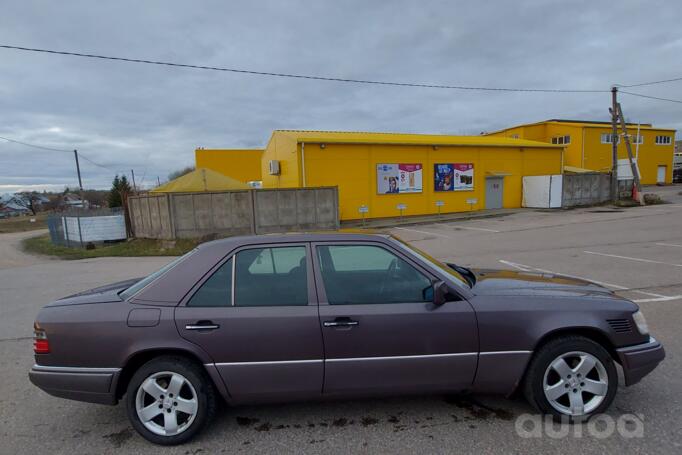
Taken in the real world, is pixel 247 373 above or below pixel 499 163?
below

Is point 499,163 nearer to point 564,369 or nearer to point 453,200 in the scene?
point 453,200

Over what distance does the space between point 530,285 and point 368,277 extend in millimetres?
1333

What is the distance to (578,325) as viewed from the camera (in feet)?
9.06

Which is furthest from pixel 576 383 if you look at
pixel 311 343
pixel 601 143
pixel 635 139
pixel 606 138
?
pixel 635 139

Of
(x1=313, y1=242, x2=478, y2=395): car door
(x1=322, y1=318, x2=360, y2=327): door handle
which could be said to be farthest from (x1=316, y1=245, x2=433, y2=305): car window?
(x1=322, y1=318, x2=360, y2=327): door handle

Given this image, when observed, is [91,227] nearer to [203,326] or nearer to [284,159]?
[284,159]

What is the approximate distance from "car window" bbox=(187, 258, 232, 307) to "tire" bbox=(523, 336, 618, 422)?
2.30 meters

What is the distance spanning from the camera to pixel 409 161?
74.4ft

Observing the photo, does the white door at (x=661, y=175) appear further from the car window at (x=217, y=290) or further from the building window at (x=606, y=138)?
the car window at (x=217, y=290)

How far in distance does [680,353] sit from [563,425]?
6.61 feet

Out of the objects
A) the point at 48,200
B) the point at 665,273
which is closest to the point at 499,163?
the point at 665,273

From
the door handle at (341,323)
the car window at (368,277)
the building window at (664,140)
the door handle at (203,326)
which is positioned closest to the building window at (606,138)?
the building window at (664,140)

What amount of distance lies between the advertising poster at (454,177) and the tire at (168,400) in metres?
22.2

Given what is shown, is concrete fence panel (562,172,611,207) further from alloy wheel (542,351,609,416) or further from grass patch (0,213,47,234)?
grass patch (0,213,47,234)
